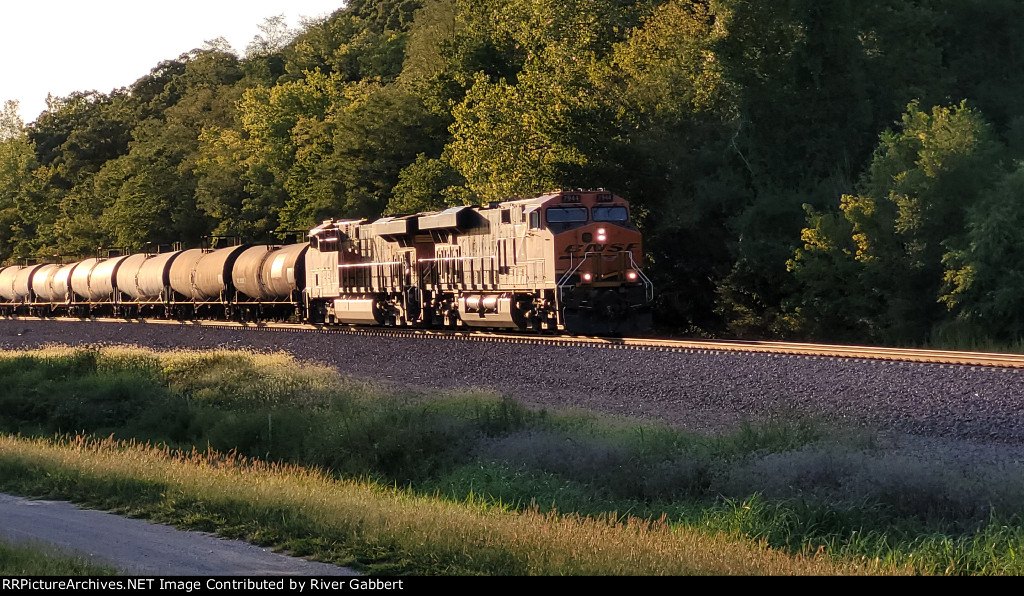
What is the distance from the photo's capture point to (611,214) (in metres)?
29.4

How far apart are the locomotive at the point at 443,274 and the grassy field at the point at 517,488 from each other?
8.55m

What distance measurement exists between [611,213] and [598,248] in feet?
5.19

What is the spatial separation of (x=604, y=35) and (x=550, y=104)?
5865 millimetres

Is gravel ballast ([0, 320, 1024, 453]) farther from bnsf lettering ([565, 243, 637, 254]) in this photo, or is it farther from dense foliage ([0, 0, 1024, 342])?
dense foliage ([0, 0, 1024, 342])

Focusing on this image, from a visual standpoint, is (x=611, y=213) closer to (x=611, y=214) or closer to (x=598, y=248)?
(x=611, y=214)

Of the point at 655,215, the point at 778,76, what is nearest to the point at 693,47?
the point at 778,76

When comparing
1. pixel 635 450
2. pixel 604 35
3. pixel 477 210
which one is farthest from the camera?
pixel 604 35

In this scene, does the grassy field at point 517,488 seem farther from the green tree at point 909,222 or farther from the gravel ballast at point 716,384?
the green tree at point 909,222

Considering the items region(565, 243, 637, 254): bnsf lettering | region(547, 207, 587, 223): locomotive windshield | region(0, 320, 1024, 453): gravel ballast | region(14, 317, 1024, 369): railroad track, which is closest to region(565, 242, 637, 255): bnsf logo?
region(565, 243, 637, 254): bnsf lettering

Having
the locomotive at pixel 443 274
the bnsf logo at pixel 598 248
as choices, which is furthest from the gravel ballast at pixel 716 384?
the bnsf logo at pixel 598 248

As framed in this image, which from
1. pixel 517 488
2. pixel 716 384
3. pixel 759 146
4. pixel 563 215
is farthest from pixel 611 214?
pixel 517 488

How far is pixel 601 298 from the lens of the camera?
27.5 m

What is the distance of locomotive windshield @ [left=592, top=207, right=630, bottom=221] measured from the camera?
Result: 29.0 meters

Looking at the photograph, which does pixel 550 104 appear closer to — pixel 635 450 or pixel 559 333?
pixel 559 333
